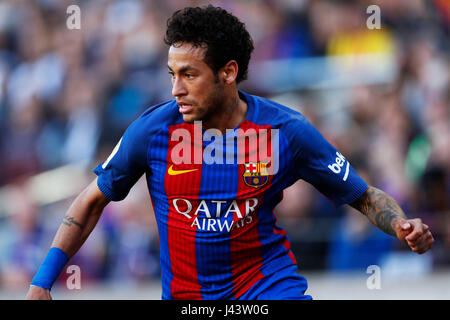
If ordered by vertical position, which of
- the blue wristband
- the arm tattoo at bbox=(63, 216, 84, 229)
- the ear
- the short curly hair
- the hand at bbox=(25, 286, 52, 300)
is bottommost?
the hand at bbox=(25, 286, 52, 300)

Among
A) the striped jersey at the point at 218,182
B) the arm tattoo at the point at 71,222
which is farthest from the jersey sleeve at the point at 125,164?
the arm tattoo at the point at 71,222

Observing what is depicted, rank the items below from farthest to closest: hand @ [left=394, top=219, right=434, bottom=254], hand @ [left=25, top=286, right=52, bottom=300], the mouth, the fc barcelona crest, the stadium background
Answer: the stadium background
the fc barcelona crest
the mouth
hand @ [left=25, top=286, right=52, bottom=300]
hand @ [left=394, top=219, right=434, bottom=254]

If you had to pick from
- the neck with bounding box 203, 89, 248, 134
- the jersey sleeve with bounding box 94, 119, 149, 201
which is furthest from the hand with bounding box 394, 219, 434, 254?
the jersey sleeve with bounding box 94, 119, 149, 201

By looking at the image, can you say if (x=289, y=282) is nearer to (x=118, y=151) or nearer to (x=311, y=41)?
(x=118, y=151)

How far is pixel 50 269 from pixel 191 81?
1.24m

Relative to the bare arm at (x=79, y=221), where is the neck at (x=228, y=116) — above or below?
above

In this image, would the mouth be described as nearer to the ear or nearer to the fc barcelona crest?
the ear

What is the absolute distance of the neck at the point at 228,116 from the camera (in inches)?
159

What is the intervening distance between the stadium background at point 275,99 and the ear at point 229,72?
→ 3974 millimetres

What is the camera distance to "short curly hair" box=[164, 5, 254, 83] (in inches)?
154

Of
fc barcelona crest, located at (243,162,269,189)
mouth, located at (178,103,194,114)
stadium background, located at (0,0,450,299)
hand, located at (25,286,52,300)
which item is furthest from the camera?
stadium background, located at (0,0,450,299)

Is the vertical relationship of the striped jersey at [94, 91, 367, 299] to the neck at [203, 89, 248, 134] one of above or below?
below

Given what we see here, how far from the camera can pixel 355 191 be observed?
4.05 metres

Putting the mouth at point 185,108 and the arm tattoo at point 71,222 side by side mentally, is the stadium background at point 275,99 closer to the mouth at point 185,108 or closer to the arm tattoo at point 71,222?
the arm tattoo at point 71,222
